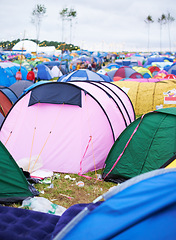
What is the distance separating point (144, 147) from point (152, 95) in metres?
6.38

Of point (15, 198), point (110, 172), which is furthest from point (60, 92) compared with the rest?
point (15, 198)

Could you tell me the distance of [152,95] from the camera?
36.3 feet

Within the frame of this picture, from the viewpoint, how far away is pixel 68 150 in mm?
5656

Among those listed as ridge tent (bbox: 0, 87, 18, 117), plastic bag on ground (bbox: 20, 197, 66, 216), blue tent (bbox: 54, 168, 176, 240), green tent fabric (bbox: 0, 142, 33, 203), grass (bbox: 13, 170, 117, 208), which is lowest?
grass (bbox: 13, 170, 117, 208)

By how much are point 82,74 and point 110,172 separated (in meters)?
9.06

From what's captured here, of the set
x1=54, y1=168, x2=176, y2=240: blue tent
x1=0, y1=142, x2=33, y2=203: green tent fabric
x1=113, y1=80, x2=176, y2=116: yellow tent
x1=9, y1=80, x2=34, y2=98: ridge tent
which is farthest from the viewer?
x1=9, y1=80, x2=34, y2=98: ridge tent

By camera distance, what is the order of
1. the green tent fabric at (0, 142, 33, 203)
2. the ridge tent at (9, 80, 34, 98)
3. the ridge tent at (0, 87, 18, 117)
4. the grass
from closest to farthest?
the green tent fabric at (0, 142, 33, 203), the grass, the ridge tent at (0, 87, 18, 117), the ridge tent at (9, 80, 34, 98)

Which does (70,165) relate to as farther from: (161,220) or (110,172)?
(161,220)

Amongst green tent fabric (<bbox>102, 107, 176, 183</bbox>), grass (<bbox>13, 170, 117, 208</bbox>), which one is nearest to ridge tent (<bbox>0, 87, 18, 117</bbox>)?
grass (<bbox>13, 170, 117, 208</bbox>)

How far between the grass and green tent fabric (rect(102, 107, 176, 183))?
0.31 meters

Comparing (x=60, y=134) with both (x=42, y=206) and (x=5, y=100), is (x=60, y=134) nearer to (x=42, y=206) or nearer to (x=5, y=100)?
(x=42, y=206)

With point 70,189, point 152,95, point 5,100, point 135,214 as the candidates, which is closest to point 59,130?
point 70,189

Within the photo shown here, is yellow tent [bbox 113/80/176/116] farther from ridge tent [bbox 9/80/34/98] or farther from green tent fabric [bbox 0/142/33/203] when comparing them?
green tent fabric [bbox 0/142/33/203]

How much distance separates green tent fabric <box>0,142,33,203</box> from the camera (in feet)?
13.9
